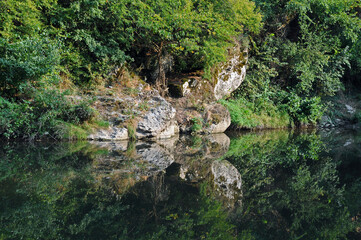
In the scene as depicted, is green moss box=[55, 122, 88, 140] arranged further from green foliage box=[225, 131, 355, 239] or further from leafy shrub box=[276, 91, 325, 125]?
leafy shrub box=[276, 91, 325, 125]

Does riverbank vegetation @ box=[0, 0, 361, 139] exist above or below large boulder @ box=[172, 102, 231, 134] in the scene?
above

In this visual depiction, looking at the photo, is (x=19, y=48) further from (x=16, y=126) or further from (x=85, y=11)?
(x=85, y=11)

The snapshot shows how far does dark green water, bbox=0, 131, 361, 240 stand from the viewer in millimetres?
2270

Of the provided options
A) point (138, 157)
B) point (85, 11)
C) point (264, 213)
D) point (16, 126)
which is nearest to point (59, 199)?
point (264, 213)

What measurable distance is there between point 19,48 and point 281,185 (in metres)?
7.15

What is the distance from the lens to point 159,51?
1133 cm

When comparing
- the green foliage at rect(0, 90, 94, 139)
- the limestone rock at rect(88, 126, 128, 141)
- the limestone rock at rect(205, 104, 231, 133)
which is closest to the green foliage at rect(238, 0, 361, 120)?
the limestone rock at rect(205, 104, 231, 133)

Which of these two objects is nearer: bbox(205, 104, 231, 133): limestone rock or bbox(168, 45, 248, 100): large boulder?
bbox(205, 104, 231, 133): limestone rock

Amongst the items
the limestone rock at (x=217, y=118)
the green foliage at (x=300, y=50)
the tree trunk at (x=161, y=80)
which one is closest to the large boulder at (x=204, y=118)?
the limestone rock at (x=217, y=118)

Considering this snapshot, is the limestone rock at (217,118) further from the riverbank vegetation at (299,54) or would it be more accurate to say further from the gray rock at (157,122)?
the riverbank vegetation at (299,54)

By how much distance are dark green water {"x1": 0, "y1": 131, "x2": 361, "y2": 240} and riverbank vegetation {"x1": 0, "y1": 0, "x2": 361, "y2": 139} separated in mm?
3251

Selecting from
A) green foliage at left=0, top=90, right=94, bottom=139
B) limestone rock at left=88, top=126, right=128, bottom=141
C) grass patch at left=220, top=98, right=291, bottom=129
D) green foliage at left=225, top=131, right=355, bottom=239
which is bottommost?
grass patch at left=220, top=98, right=291, bottom=129

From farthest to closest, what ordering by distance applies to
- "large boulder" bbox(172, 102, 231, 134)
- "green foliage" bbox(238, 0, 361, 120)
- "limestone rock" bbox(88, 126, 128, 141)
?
"green foliage" bbox(238, 0, 361, 120)
"large boulder" bbox(172, 102, 231, 134)
"limestone rock" bbox(88, 126, 128, 141)

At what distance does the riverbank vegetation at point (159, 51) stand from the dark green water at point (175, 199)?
3.25 m
